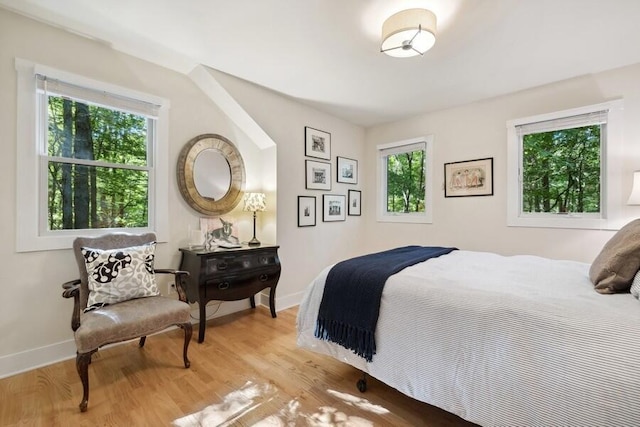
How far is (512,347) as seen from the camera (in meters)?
1.22

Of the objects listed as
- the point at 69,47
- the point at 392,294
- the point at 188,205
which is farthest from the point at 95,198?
the point at 392,294

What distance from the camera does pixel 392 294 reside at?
65.8 inches

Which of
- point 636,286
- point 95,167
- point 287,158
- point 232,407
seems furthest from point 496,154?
point 95,167

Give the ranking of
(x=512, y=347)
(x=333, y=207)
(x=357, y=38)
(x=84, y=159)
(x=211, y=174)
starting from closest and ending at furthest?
(x=512, y=347) → (x=357, y=38) → (x=84, y=159) → (x=211, y=174) → (x=333, y=207)

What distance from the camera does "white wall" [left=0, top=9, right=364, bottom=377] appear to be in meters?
2.01

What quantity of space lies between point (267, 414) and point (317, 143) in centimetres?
301

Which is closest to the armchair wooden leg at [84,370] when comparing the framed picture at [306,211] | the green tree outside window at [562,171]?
the framed picture at [306,211]

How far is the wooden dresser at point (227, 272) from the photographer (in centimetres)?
253

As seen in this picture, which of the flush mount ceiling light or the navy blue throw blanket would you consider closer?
the navy blue throw blanket

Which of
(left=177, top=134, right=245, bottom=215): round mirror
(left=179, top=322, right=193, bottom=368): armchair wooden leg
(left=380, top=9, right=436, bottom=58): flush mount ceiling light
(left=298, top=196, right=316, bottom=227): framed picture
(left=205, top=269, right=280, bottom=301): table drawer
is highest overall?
(left=380, top=9, right=436, bottom=58): flush mount ceiling light

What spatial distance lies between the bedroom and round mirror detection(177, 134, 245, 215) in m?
0.10

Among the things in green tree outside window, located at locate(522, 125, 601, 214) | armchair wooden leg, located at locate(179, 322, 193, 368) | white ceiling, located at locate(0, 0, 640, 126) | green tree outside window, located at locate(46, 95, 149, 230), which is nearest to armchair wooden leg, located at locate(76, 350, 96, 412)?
armchair wooden leg, located at locate(179, 322, 193, 368)

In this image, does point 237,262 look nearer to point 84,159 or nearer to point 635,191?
point 84,159

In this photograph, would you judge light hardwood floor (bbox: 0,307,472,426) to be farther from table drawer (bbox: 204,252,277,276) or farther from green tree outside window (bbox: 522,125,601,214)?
green tree outside window (bbox: 522,125,601,214)
